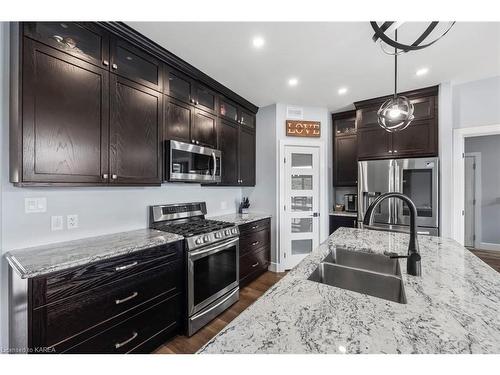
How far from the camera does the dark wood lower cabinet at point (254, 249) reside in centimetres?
294

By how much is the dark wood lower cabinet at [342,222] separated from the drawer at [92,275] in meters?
2.89

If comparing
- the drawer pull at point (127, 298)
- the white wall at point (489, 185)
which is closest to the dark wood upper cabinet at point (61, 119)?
the drawer pull at point (127, 298)

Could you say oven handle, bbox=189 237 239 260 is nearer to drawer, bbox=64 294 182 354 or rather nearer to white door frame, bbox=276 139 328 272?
drawer, bbox=64 294 182 354

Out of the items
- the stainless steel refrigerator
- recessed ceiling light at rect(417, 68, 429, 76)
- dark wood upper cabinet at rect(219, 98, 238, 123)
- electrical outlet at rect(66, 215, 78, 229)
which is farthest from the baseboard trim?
electrical outlet at rect(66, 215, 78, 229)

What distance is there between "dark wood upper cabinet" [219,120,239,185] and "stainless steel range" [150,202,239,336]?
0.71 m

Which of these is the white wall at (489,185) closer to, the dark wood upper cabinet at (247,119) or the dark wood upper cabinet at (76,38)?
the dark wood upper cabinet at (247,119)

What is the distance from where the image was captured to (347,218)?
11.9ft

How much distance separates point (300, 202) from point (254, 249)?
1.14 m

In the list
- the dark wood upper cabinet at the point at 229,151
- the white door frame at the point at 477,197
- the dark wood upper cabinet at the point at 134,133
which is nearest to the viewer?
the dark wood upper cabinet at the point at 134,133

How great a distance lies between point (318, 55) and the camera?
2.26 metres

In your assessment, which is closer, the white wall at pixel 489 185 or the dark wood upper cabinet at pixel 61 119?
the dark wood upper cabinet at pixel 61 119

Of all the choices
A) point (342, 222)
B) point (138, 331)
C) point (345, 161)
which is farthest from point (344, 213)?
point (138, 331)

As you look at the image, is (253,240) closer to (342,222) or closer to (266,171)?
(266,171)
